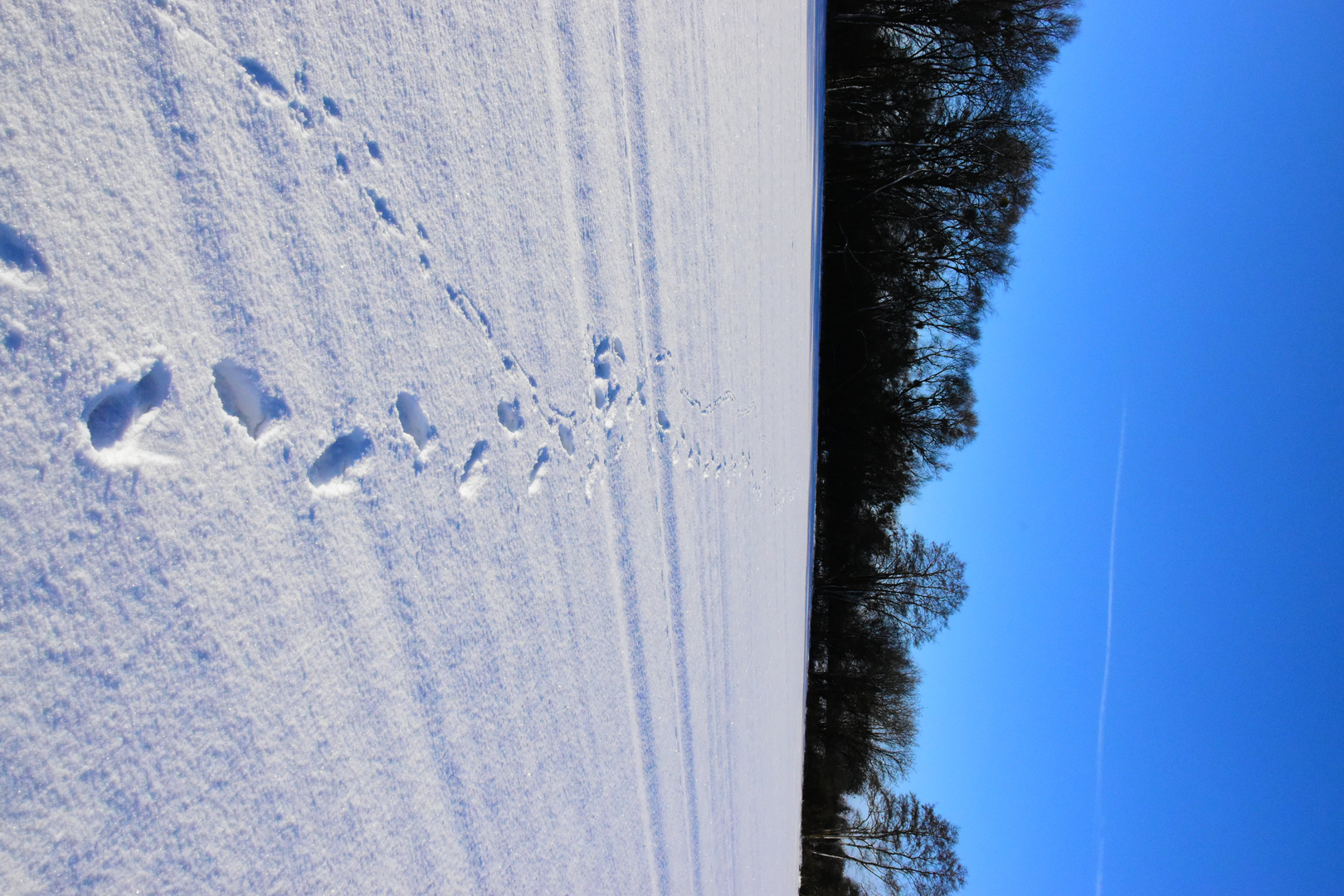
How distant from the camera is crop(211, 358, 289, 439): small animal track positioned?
1.12m

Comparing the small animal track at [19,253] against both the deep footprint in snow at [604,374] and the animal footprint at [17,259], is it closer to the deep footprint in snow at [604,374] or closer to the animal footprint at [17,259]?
the animal footprint at [17,259]

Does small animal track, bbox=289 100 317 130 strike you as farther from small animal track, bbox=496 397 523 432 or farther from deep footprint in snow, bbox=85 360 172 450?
small animal track, bbox=496 397 523 432

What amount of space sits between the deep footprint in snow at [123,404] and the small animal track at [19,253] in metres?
0.17

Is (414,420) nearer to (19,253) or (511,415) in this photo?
(511,415)

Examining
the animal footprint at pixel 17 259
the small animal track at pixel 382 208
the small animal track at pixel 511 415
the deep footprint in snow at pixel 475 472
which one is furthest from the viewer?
the small animal track at pixel 511 415

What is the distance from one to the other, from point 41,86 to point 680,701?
2.68m

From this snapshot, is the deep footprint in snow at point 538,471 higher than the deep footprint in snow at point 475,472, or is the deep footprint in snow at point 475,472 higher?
the deep footprint in snow at point 538,471

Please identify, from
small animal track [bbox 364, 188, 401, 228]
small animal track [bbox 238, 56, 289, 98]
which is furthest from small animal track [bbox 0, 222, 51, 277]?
small animal track [bbox 364, 188, 401, 228]

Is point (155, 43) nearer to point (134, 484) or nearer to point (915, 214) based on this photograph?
point (134, 484)

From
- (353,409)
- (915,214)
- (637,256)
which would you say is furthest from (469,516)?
(915,214)

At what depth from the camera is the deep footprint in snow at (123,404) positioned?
0.97 metres

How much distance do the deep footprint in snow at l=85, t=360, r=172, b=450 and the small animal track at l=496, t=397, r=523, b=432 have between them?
A: 2.64 feet

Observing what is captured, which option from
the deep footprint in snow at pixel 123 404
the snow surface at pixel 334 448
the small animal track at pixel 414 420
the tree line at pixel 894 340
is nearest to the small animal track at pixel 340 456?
the snow surface at pixel 334 448

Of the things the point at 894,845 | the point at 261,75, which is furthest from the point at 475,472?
the point at 894,845
